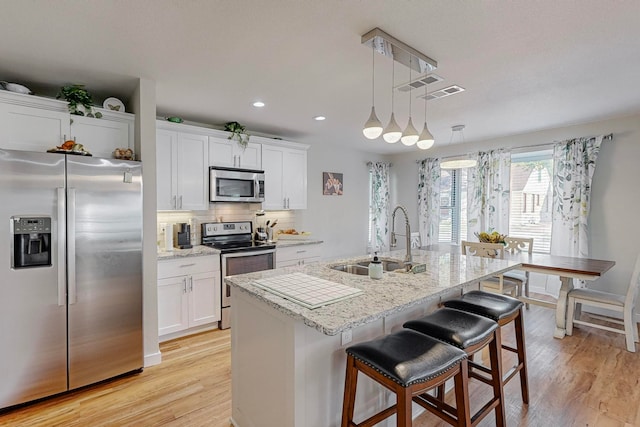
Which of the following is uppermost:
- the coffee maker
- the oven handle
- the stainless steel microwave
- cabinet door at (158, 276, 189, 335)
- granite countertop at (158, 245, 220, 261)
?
the stainless steel microwave

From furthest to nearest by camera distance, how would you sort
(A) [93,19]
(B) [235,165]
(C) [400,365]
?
(B) [235,165], (A) [93,19], (C) [400,365]

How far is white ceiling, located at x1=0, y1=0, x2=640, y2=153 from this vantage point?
1.71 m

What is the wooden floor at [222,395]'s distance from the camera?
203cm

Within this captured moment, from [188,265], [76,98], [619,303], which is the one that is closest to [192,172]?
[188,265]

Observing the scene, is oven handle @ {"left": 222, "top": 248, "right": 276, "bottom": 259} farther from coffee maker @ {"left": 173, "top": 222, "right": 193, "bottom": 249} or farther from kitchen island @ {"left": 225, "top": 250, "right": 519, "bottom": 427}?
kitchen island @ {"left": 225, "top": 250, "right": 519, "bottom": 427}

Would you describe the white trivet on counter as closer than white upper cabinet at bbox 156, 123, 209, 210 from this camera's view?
Yes

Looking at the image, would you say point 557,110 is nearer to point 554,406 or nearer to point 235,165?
point 554,406

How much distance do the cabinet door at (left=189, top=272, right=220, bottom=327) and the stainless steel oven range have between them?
0.08m

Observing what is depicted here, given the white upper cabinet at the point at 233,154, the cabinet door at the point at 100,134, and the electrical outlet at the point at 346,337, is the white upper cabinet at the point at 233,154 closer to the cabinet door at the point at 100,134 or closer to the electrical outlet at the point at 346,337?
the cabinet door at the point at 100,134

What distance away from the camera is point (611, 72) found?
8.11 ft

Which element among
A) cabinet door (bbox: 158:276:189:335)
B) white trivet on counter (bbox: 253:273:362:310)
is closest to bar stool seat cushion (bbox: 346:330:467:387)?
white trivet on counter (bbox: 253:273:362:310)

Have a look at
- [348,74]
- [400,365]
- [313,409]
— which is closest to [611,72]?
[348,74]

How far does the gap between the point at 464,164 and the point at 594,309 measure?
249 cm

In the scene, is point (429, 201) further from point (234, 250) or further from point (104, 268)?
point (104, 268)
